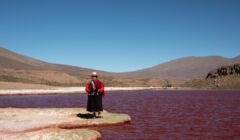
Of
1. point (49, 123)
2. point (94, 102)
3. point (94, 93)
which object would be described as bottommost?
point (49, 123)

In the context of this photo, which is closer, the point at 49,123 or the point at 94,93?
the point at 49,123

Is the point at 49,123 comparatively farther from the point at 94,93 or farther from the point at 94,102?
the point at 94,93

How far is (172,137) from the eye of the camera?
518 inches

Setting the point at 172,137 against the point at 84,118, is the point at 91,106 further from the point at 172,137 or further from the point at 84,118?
the point at 172,137

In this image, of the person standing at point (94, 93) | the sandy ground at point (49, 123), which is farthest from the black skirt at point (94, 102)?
the sandy ground at point (49, 123)

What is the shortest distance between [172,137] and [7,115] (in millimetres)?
10497

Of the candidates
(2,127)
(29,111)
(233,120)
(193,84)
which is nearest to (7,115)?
(29,111)

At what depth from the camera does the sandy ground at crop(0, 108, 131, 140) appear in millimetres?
12469

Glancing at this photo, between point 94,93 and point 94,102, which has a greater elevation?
point 94,93

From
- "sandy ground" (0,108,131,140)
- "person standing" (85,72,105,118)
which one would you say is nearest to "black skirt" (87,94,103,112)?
"person standing" (85,72,105,118)

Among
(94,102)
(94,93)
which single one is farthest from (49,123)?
(94,93)

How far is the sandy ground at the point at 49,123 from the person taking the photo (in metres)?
12.5

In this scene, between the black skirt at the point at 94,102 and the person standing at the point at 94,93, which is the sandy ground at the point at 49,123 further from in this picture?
the person standing at the point at 94,93

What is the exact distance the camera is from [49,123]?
15.8m
